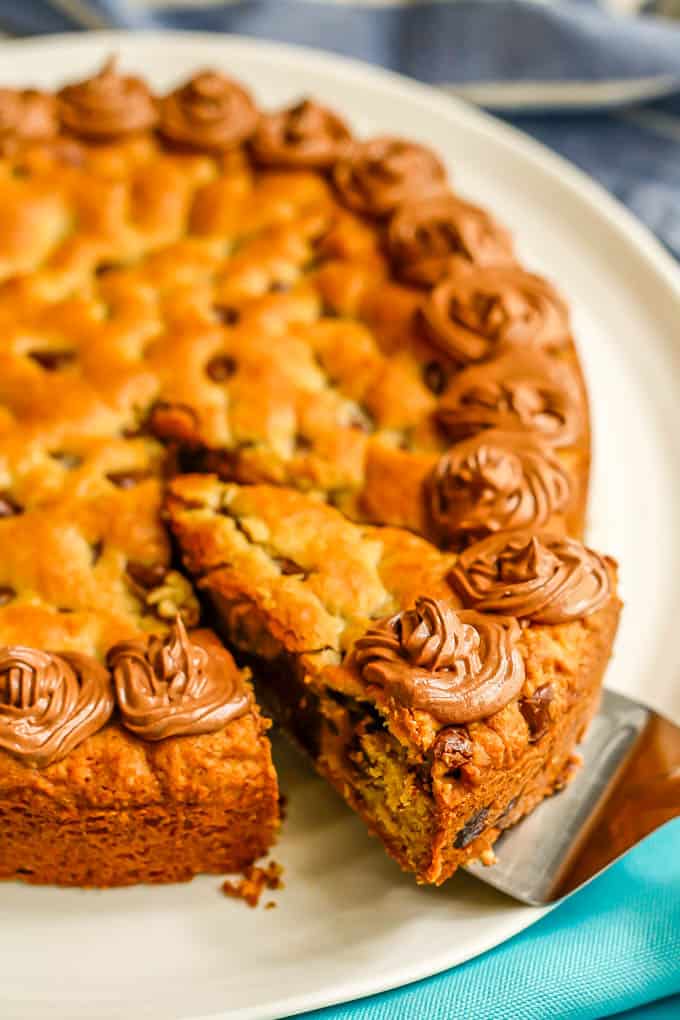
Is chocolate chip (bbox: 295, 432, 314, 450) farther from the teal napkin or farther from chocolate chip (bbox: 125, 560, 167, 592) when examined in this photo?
the teal napkin

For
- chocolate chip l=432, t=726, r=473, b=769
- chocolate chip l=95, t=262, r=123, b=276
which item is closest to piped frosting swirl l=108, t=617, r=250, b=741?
chocolate chip l=432, t=726, r=473, b=769

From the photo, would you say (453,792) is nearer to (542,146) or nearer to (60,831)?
(60,831)

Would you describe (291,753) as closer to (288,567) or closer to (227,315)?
(288,567)

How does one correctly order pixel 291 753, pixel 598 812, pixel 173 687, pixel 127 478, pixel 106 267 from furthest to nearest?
pixel 106 267 < pixel 127 478 < pixel 291 753 < pixel 598 812 < pixel 173 687

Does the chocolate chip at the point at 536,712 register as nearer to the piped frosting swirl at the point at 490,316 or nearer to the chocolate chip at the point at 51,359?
the piped frosting swirl at the point at 490,316

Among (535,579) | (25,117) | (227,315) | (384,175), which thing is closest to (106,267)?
(227,315)
